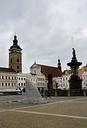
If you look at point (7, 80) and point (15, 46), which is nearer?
point (7, 80)

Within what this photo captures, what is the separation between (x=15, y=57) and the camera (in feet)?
403

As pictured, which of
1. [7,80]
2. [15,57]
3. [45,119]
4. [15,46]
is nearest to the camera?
[45,119]

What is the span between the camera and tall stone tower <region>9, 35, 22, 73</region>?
12202cm

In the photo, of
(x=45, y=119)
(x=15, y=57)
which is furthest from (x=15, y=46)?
(x=45, y=119)

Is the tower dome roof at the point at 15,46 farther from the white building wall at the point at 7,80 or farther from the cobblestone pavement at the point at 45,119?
the cobblestone pavement at the point at 45,119

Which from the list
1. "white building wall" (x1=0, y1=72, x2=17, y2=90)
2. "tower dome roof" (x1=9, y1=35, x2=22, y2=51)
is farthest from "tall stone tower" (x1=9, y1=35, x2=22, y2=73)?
"white building wall" (x1=0, y1=72, x2=17, y2=90)

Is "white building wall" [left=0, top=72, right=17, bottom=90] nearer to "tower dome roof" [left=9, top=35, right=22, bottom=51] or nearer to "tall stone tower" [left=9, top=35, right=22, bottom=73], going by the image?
A: "tall stone tower" [left=9, top=35, right=22, bottom=73]

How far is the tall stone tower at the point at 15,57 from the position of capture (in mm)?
122019

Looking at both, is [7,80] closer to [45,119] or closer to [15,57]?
[15,57]

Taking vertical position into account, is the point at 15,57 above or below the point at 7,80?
above

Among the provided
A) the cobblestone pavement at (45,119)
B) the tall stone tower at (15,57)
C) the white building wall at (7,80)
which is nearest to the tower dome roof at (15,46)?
the tall stone tower at (15,57)

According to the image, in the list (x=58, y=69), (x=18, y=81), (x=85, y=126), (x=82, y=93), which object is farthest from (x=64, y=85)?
(x=85, y=126)

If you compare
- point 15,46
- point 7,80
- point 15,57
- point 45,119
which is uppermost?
point 15,46

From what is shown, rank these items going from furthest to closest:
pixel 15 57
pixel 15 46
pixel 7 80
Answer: pixel 15 46 < pixel 15 57 < pixel 7 80
